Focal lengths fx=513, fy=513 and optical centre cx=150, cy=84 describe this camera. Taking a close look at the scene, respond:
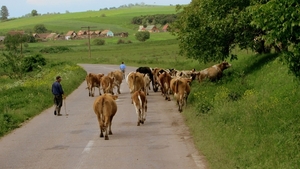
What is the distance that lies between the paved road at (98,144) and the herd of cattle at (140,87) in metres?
0.59

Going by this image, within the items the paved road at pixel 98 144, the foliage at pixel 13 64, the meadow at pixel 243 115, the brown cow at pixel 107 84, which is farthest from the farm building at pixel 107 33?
the paved road at pixel 98 144

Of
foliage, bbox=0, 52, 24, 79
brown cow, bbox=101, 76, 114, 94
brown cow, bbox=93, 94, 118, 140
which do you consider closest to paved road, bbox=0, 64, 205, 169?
brown cow, bbox=93, 94, 118, 140

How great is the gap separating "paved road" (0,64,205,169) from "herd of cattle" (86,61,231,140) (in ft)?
1.93

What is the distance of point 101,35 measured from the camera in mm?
150625

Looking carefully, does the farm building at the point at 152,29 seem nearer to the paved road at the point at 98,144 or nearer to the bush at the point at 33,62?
the bush at the point at 33,62

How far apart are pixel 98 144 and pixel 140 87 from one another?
10.2 metres

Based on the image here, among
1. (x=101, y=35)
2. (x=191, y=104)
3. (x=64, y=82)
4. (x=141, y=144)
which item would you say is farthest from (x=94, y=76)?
(x=101, y=35)

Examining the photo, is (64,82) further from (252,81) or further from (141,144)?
(141,144)

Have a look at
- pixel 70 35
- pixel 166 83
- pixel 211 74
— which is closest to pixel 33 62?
pixel 211 74

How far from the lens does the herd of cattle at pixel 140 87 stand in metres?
15.6

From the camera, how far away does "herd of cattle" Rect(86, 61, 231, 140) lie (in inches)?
614

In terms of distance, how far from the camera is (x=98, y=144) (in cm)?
1472

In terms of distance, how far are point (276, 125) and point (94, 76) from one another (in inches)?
671

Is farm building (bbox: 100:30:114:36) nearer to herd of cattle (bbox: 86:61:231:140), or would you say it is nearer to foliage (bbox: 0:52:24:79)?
foliage (bbox: 0:52:24:79)
